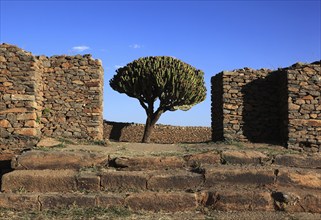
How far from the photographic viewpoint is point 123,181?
333 inches

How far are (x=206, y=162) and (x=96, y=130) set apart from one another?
5.23 meters

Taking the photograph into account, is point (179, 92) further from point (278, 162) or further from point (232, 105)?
point (278, 162)

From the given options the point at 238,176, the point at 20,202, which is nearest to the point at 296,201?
the point at 238,176

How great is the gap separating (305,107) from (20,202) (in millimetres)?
A: 9855

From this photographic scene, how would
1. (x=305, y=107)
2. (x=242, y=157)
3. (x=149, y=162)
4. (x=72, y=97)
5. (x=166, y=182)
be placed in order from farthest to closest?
(x=305, y=107), (x=72, y=97), (x=242, y=157), (x=149, y=162), (x=166, y=182)

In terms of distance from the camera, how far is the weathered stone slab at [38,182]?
27.6 feet

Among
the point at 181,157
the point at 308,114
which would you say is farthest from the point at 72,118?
the point at 308,114

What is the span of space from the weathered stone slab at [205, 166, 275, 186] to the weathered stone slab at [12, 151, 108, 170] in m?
2.54

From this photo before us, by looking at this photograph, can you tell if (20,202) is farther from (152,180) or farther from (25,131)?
(25,131)

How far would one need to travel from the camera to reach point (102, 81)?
47.4ft

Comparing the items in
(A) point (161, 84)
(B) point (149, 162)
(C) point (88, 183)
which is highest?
(A) point (161, 84)

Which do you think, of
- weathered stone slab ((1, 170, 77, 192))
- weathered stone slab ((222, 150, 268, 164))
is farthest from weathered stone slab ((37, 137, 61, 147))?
weathered stone slab ((222, 150, 268, 164))

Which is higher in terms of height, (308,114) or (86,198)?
(308,114)

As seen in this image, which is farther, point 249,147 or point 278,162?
point 249,147
